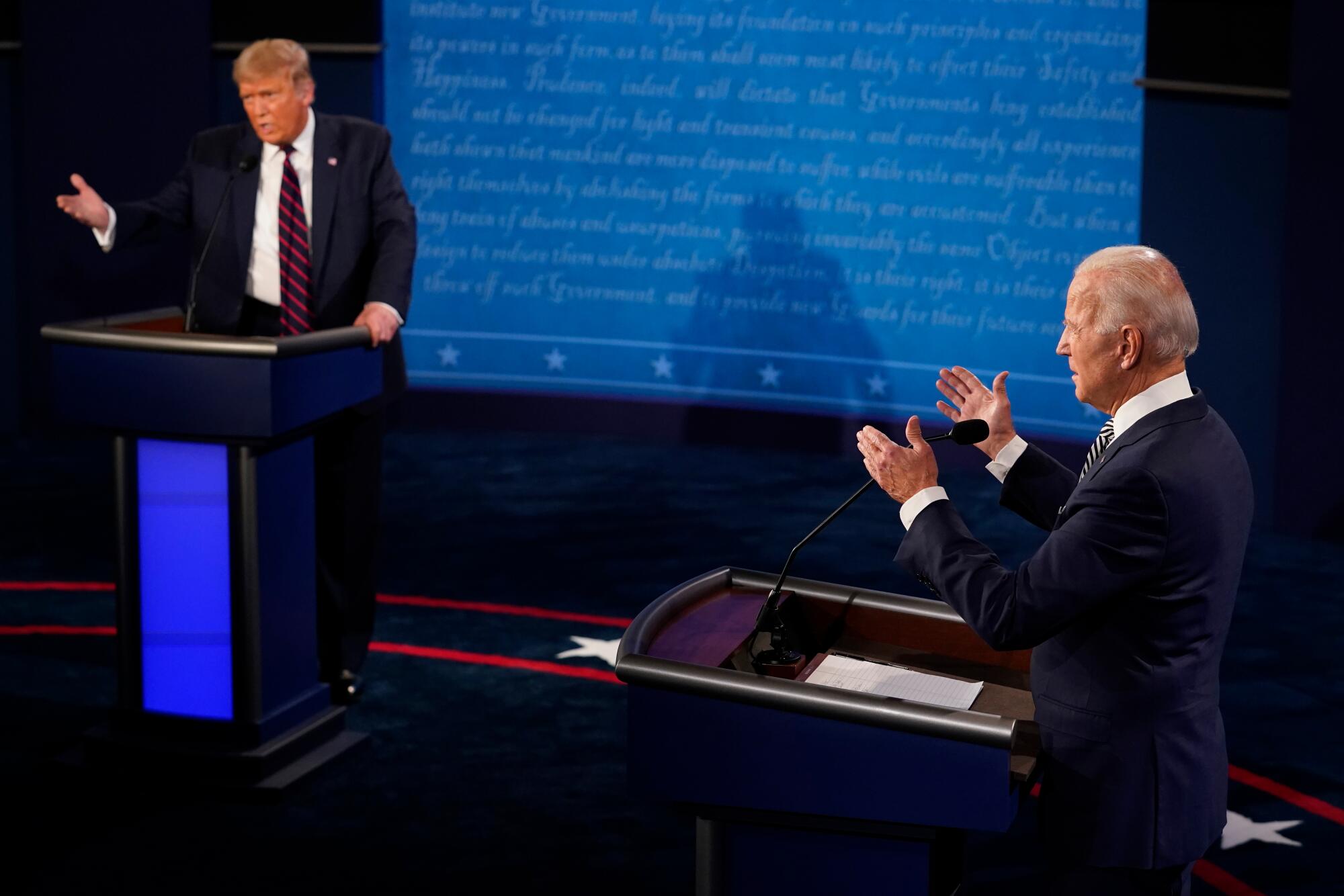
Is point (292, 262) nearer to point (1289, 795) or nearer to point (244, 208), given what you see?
point (244, 208)

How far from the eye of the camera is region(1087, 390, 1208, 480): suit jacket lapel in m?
2.25

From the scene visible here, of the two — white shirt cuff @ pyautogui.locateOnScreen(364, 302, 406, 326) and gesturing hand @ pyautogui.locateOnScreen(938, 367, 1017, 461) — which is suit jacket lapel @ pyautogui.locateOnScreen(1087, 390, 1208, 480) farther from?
white shirt cuff @ pyautogui.locateOnScreen(364, 302, 406, 326)

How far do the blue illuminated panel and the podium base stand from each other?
96 millimetres

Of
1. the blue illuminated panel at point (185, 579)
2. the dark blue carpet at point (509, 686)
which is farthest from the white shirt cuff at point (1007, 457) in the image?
the blue illuminated panel at point (185, 579)

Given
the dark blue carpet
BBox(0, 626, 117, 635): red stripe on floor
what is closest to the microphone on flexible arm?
the dark blue carpet

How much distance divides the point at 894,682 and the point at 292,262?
2450 mm

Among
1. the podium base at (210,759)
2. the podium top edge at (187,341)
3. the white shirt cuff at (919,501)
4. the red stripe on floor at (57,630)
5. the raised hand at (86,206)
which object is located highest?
the raised hand at (86,206)

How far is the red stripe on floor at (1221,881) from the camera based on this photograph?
12.0ft

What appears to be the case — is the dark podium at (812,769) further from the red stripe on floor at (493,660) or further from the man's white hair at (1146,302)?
the red stripe on floor at (493,660)

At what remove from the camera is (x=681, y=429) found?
314 inches

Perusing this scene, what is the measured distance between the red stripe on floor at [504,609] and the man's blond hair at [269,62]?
1.85m

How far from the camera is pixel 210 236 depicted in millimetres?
4281

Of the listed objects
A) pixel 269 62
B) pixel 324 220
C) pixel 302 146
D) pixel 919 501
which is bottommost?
pixel 919 501

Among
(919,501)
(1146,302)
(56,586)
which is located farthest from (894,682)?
(56,586)
